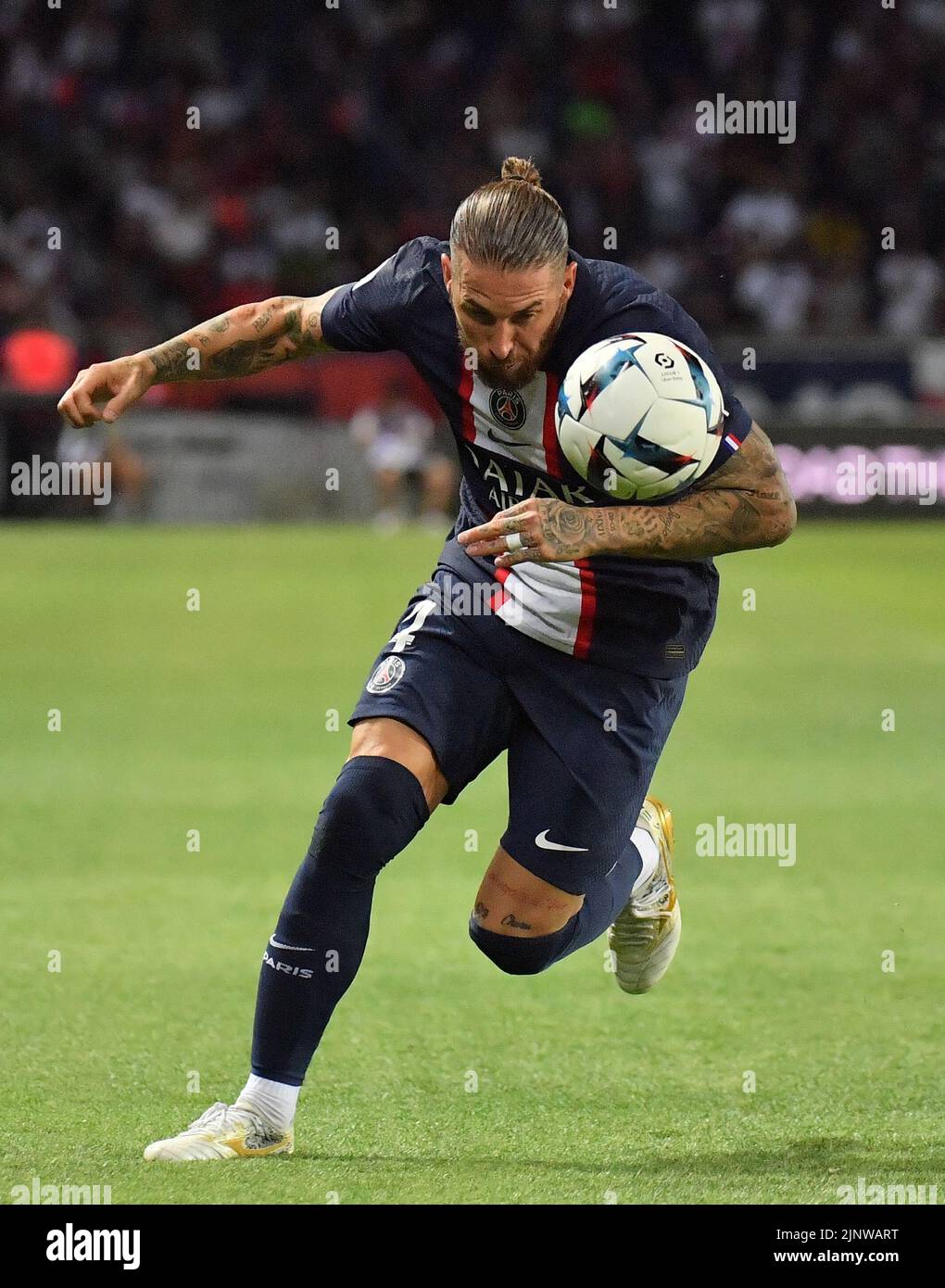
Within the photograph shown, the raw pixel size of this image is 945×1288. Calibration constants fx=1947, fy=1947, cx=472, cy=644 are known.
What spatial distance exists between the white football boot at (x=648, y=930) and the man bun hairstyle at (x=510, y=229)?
2.10 meters

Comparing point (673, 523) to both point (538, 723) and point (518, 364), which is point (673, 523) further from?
point (538, 723)

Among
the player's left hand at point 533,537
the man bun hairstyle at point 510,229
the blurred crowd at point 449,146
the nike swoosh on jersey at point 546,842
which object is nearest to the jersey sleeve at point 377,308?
the man bun hairstyle at point 510,229

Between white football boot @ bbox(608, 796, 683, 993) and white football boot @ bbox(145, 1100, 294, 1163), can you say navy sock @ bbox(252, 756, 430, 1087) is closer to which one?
white football boot @ bbox(145, 1100, 294, 1163)

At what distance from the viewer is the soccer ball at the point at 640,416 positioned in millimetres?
4461

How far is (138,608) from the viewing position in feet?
49.7

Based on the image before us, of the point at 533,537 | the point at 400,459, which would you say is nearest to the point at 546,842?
the point at 533,537

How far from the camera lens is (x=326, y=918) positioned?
15.4 feet

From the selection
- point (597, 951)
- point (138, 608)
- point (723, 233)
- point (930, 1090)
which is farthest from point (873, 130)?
point (930, 1090)

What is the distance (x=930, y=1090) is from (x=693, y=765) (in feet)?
17.0

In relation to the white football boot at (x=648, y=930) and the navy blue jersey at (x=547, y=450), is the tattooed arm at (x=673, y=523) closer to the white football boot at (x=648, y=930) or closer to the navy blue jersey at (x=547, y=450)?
the navy blue jersey at (x=547, y=450)

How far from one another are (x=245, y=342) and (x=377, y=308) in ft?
1.39

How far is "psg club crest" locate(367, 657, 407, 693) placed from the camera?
500cm

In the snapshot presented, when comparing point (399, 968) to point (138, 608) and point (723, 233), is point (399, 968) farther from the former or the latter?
point (723, 233)

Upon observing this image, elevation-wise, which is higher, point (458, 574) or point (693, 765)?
point (458, 574)
